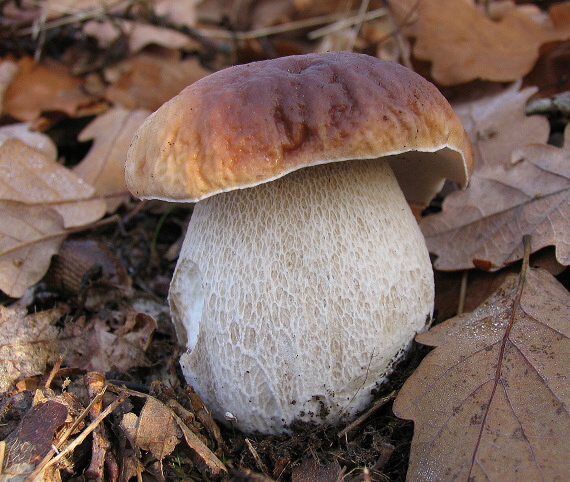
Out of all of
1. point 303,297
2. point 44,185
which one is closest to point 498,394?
point 303,297

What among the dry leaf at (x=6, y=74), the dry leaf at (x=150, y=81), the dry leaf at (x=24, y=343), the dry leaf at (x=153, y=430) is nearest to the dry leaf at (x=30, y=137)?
the dry leaf at (x=6, y=74)

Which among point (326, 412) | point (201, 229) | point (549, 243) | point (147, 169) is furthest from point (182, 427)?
point (549, 243)

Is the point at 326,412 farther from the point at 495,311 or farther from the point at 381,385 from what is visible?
the point at 495,311

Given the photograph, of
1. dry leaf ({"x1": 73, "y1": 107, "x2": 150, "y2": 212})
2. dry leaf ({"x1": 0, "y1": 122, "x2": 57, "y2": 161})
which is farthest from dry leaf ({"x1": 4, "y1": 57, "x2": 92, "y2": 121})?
dry leaf ({"x1": 73, "y1": 107, "x2": 150, "y2": 212})

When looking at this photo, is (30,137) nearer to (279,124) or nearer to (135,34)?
(135,34)

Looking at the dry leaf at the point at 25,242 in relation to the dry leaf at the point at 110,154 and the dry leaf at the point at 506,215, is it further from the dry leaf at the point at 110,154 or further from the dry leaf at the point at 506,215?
the dry leaf at the point at 506,215
